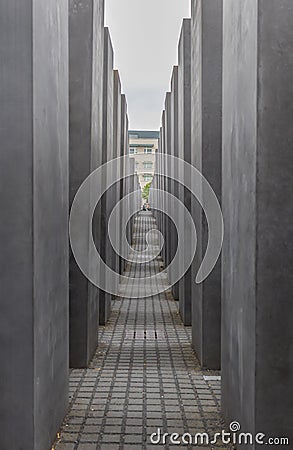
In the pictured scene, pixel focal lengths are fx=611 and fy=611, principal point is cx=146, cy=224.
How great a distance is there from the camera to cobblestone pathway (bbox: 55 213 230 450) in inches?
198

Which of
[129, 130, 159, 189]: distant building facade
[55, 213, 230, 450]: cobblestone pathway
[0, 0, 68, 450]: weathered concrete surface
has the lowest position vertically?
[55, 213, 230, 450]: cobblestone pathway

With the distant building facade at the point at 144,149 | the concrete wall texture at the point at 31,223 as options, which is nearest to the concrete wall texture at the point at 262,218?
the concrete wall texture at the point at 31,223

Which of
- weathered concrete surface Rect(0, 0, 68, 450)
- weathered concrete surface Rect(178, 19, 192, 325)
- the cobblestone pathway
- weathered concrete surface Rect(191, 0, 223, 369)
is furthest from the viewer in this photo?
weathered concrete surface Rect(178, 19, 192, 325)

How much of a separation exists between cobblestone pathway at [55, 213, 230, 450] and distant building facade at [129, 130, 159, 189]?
60.8m

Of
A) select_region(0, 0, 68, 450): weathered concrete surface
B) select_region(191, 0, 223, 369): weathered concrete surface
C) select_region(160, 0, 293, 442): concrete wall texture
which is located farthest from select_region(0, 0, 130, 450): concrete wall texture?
select_region(191, 0, 223, 369): weathered concrete surface

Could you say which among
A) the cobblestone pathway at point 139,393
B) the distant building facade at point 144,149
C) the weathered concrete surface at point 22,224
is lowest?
the cobblestone pathway at point 139,393

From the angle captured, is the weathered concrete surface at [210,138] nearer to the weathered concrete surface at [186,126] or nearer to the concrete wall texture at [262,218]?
the concrete wall texture at [262,218]

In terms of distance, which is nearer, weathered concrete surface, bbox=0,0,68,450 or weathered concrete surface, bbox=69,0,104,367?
weathered concrete surface, bbox=0,0,68,450

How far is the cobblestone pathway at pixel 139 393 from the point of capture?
5035 millimetres

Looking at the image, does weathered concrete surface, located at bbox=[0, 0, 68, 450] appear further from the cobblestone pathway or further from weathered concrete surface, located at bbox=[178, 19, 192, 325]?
weathered concrete surface, located at bbox=[178, 19, 192, 325]

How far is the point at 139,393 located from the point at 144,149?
73.8m

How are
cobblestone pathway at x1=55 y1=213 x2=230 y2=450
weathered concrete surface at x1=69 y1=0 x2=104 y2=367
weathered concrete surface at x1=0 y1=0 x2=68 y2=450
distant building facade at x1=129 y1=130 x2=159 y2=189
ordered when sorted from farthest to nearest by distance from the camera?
1. distant building facade at x1=129 y1=130 x2=159 y2=189
2. weathered concrete surface at x1=69 y1=0 x2=104 y2=367
3. cobblestone pathway at x1=55 y1=213 x2=230 y2=450
4. weathered concrete surface at x1=0 y1=0 x2=68 y2=450

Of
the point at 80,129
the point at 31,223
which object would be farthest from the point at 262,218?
the point at 80,129

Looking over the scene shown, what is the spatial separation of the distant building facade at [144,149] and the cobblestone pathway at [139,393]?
6081 centimetres
